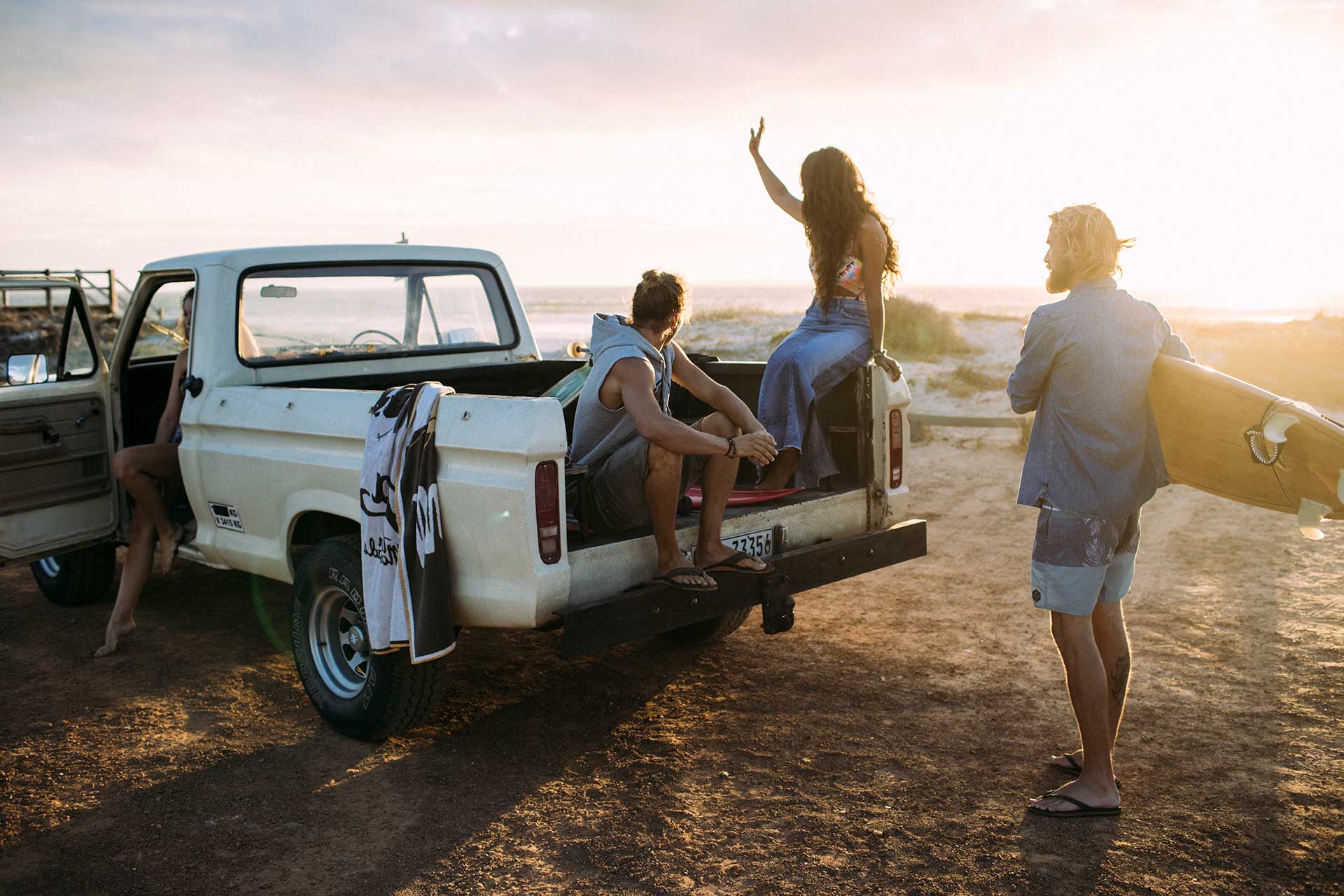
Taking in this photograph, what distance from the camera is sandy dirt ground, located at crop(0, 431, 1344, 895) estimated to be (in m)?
3.17

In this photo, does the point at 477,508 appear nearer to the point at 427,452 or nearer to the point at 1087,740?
the point at 427,452

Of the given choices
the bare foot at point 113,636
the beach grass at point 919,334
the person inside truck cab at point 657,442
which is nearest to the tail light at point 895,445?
the person inside truck cab at point 657,442

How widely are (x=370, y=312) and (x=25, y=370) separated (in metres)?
1.67

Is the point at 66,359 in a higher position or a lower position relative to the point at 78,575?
higher

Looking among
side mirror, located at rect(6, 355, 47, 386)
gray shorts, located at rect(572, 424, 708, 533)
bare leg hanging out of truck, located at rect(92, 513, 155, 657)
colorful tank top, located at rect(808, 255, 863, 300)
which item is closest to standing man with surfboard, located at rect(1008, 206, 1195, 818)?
gray shorts, located at rect(572, 424, 708, 533)

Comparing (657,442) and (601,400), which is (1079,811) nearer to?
(657,442)

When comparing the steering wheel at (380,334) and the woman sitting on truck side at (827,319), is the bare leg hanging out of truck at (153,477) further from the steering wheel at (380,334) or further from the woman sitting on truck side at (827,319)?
the woman sitting on truck side at (827,319)

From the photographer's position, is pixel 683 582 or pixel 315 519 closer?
pixel 683 582

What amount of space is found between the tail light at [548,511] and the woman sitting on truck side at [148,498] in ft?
8.63

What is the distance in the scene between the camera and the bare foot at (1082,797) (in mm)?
3432

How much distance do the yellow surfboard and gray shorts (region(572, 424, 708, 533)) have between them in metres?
1.62

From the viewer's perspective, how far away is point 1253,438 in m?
3.39

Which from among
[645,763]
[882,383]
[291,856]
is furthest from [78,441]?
[882,383]

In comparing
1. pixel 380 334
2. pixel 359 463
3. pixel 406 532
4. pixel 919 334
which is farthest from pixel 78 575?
pixel 919 334
